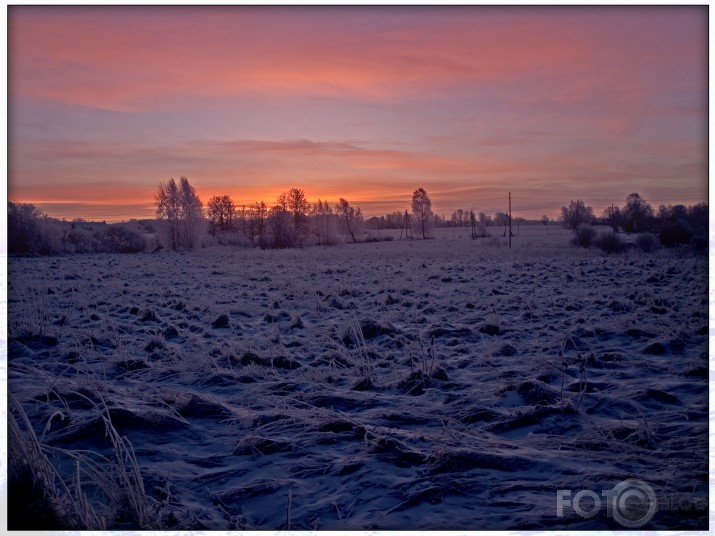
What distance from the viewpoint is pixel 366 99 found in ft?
30.9

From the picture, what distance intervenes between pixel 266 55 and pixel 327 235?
127ft

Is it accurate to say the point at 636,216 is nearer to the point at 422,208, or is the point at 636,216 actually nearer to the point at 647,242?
the point at 647,242

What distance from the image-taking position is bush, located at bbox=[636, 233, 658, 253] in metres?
23.3

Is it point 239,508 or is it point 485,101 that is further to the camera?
point 485,101

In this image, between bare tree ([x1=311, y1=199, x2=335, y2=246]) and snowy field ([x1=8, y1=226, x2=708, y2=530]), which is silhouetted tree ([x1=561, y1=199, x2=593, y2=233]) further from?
bare tree ([x1=311, y1=199, x2=335, y2=246])

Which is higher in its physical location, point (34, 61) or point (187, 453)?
point (34, 61)

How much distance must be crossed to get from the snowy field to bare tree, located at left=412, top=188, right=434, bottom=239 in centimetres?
1040

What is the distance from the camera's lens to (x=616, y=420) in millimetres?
4711

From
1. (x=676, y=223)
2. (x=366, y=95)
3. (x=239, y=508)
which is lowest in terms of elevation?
(x=239, y=508)

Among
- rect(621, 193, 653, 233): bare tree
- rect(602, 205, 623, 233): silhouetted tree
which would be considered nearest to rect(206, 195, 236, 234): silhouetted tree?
rect(602, 205, 623, 233): silhouetted tree

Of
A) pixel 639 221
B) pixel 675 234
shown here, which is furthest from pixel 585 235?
pixel 675 234

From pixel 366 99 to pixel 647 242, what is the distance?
1984cm

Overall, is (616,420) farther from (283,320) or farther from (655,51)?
(283,320)

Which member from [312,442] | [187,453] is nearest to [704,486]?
[312,442]
